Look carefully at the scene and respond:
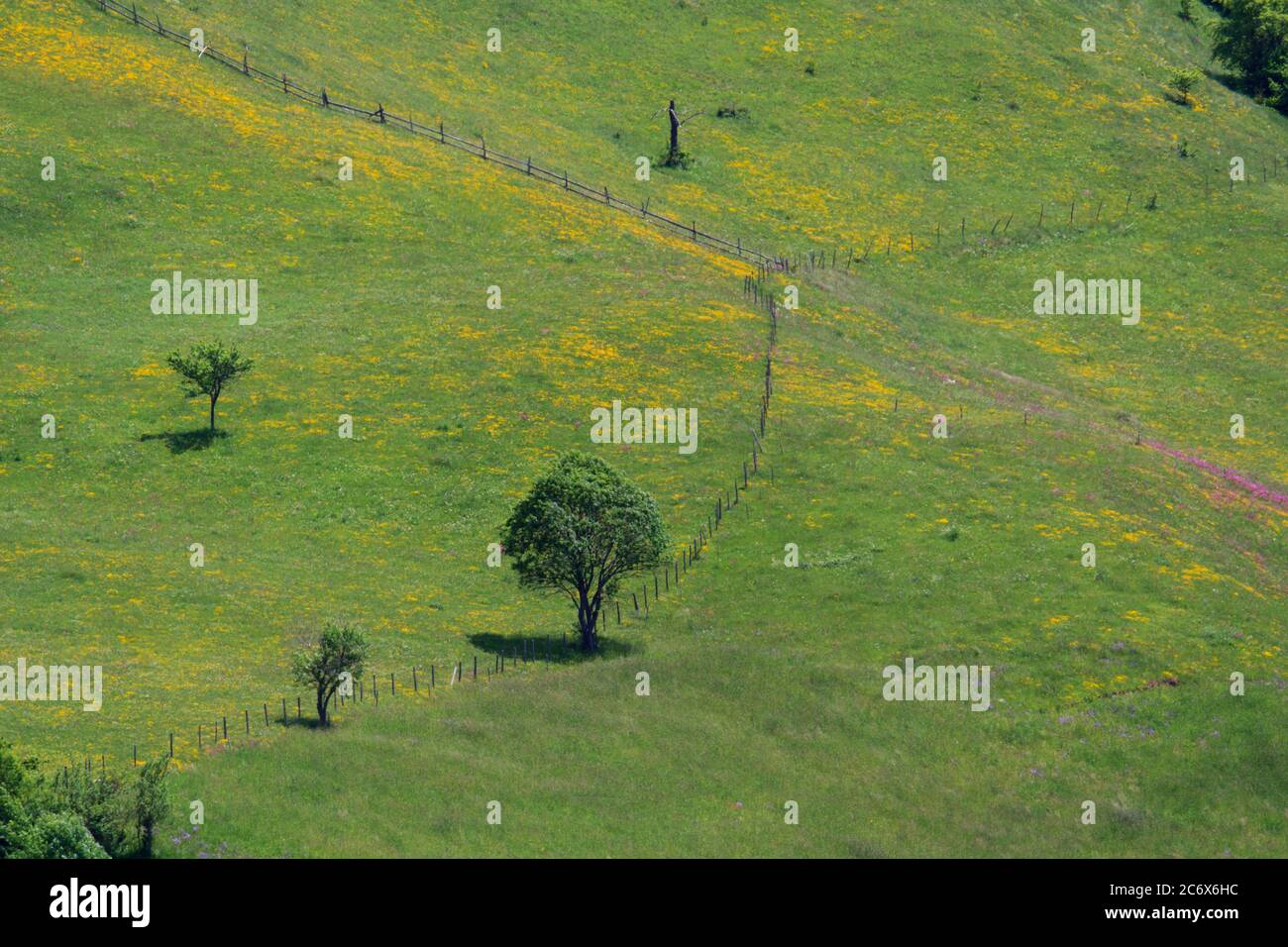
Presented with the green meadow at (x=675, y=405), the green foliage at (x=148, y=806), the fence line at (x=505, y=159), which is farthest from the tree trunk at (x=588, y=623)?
the fence line at (x=505, y=159)

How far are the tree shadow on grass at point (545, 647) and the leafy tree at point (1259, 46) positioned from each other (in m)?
109

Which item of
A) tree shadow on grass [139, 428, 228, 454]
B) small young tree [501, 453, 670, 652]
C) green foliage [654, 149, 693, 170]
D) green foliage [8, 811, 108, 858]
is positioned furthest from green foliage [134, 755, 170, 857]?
green foliage [654, 149, 693, 170]

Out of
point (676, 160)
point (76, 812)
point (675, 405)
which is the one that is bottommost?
point (76, 812)

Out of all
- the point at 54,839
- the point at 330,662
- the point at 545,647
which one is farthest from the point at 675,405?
the point at 54,839

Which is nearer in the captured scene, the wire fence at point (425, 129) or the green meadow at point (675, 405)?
the green meadow at point (675, 405)

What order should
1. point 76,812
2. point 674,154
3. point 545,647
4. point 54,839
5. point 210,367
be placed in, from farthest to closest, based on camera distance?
point 674,154
point 210,367
point 545,647
point 76,812
point 54,839

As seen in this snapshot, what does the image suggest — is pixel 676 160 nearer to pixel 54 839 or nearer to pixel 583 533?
pixel 583 533

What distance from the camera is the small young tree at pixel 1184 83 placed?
137375 millimetres

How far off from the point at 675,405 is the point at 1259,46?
92.4 m

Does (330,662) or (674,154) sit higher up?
(674,154)

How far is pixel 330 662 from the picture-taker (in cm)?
4875

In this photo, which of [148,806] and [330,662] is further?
[330,662]

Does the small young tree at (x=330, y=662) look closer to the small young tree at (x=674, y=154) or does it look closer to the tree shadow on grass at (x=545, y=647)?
the tree shadow on grass at (x=545, y=647)

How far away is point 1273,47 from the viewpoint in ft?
469
